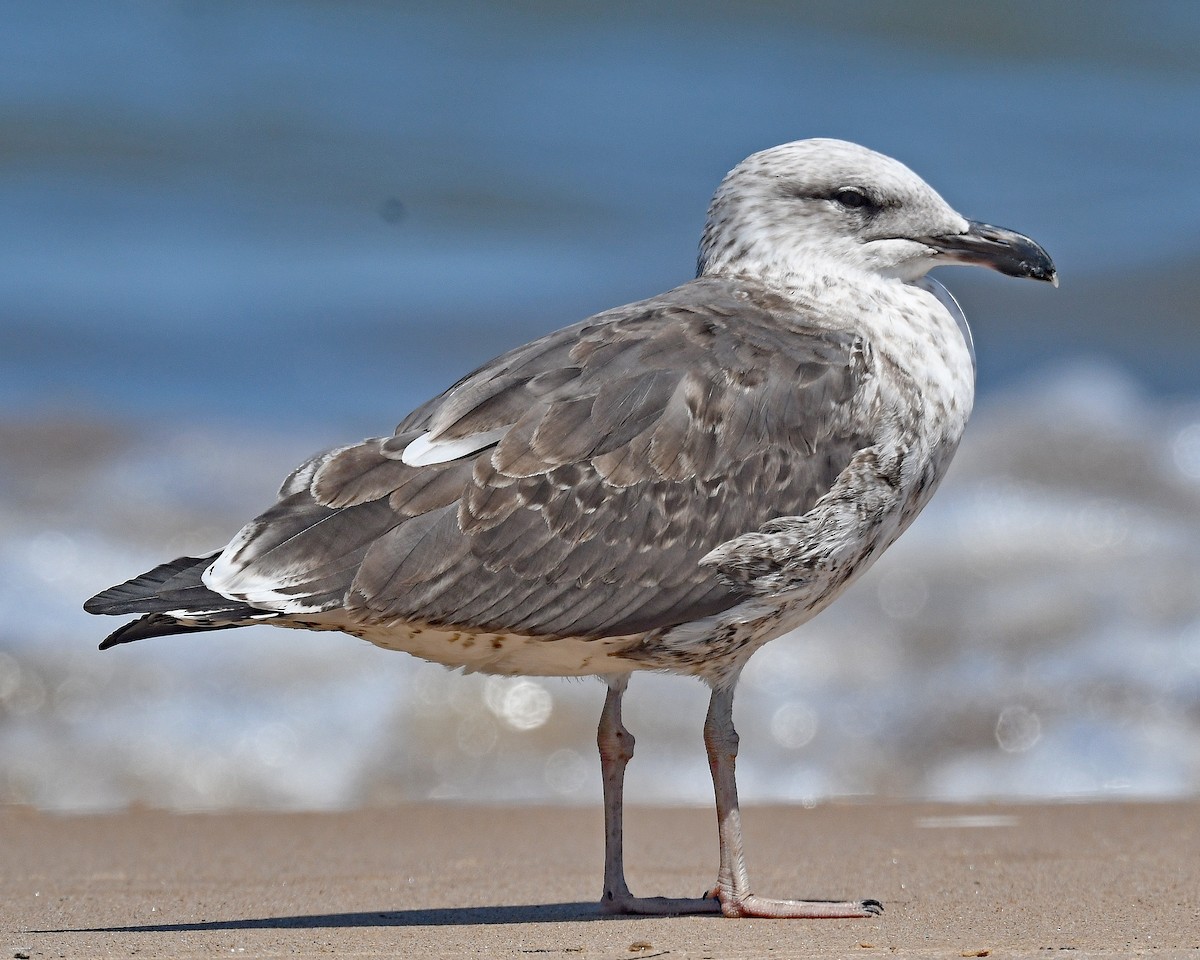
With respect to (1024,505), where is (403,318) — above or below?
above

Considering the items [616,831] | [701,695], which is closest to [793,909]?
[616,831]

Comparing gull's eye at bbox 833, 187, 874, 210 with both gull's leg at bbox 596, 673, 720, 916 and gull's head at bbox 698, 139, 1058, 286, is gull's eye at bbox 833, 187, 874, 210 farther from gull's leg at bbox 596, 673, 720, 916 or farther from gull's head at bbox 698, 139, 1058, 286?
gull's leg at bbox 596, 673, 720, 916

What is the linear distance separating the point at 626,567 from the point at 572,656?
290mm

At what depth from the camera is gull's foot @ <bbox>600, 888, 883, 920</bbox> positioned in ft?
15.0

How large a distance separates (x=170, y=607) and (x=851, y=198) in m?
2.27

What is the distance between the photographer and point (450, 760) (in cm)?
777

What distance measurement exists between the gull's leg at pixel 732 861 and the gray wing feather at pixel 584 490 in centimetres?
45

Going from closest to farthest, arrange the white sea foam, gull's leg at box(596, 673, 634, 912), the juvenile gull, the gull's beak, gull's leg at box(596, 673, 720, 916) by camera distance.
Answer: the juvenile gull
gull's leg at box(596, 673, 720, 916)
gull's leg at box(596, 673, 634, 912)
the gull's beak
the white sea foam

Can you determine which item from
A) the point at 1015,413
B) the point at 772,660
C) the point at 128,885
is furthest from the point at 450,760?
the point at 1015,413

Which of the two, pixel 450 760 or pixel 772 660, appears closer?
pixel 450 760

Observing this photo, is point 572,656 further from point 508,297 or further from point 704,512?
point 508,297

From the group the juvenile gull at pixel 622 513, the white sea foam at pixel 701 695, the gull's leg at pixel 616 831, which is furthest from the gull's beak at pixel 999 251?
the white sea foam at pixel 701 695

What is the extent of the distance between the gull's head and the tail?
74.1 inches

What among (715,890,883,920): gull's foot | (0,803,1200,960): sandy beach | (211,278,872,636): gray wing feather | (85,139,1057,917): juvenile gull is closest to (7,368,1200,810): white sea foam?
(0,803,1200,960): sandy beach
